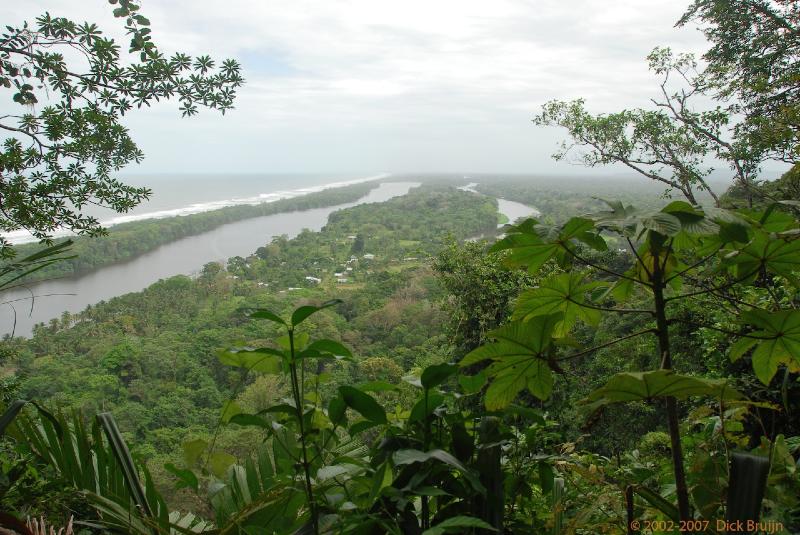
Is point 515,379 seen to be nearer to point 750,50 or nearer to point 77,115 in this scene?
point 77,115

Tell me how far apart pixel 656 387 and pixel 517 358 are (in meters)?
0.15

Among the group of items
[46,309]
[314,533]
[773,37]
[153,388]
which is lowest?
[153,388]

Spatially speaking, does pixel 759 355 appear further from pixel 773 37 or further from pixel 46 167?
pixel 773 37

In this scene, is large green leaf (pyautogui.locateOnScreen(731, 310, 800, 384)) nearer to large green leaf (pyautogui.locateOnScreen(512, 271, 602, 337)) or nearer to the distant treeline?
large green leaf (pyautogui.locateOnScreen(512, 271, 602, 337))

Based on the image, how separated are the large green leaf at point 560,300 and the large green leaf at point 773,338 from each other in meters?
0.17

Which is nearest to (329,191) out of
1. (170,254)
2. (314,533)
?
(170,254)

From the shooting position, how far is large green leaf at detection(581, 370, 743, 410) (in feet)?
1.38

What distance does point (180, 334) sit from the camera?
561 inches

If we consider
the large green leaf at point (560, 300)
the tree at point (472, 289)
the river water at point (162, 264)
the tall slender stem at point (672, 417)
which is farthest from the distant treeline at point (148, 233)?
the tall slender stem at point (672, 417)

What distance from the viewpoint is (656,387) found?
0.44 metres

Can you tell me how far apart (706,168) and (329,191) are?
3995 cm

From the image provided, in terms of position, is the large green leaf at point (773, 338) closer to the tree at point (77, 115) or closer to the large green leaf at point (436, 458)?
the large green leaf at point (436, 458)

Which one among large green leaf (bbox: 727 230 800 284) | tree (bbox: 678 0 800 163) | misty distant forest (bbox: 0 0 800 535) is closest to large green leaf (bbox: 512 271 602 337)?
misty distant forest (bbox: 0 0 800 535)

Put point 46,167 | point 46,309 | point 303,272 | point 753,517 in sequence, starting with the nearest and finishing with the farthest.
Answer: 1. point 753,517
2. point 46,167
3. point 46,309
4. point 303,272
